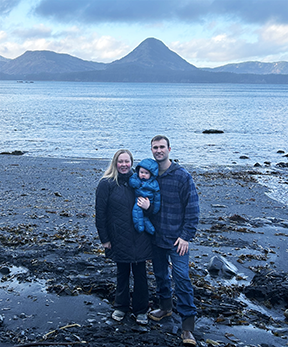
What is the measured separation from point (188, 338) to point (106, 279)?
7.27ft

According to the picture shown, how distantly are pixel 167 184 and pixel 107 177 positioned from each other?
902 mm

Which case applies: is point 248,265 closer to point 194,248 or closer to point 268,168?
point 194,248

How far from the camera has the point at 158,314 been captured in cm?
581

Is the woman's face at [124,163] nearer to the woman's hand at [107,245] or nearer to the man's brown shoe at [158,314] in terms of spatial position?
the woman's hand at [107,245]

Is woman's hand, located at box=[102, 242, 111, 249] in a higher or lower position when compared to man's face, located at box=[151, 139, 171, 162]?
lower

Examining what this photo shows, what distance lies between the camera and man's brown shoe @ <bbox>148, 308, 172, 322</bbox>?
228 inches

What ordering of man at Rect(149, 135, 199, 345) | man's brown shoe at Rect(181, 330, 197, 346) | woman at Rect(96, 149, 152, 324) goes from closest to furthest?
man's brown shoe at Rect(181, 330, 197, 346)
man at Rect(149, 135, 199, 345)
woman at Rect(96, 149, 152, 324)

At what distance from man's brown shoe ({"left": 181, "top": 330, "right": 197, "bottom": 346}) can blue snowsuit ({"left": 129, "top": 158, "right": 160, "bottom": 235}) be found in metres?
1.45

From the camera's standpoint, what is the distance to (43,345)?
16.5ft

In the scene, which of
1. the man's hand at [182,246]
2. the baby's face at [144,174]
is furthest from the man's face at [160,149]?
the man's hand at [182,246]

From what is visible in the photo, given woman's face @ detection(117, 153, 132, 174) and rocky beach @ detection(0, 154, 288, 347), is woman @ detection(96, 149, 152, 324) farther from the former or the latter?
rocky beach @ detection(0, 154, 288, 347)

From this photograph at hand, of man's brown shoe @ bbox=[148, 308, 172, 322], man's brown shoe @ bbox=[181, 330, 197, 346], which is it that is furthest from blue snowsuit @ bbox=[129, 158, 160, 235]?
man's brown shoe @ bbox=[181, 330, 197, 346]

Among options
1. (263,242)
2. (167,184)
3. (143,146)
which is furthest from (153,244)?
(143,146)

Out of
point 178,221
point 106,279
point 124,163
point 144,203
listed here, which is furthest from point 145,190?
point 106,279
